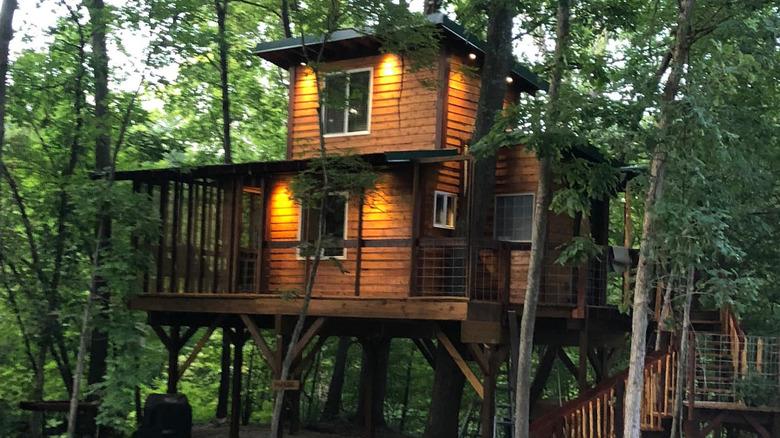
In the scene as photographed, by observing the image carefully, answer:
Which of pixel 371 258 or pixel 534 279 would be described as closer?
pixel 534 279

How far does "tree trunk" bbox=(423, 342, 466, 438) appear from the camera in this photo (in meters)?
15.7

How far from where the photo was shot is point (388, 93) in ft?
53.2

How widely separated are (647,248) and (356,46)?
735cm

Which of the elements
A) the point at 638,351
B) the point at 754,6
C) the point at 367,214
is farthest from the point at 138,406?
the point at 754,6

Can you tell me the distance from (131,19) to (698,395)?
458 inches

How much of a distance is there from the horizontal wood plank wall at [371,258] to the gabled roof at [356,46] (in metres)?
2.57

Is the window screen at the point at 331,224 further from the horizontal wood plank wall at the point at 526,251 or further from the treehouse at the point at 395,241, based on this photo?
the horizontal wood plank wall at the point at 526,251

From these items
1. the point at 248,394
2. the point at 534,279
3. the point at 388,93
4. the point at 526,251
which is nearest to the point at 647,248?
the point at 534,279

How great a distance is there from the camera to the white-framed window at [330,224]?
1540 centimetres

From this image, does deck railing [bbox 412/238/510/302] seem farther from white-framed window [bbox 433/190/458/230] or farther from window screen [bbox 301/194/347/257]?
window screen [bbox 301/194/347/257]

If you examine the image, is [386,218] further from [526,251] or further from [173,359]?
[173,359]

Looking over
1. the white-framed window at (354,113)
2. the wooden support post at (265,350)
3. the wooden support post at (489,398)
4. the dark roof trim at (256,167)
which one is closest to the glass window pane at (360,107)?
the white-framed window at (354,113)

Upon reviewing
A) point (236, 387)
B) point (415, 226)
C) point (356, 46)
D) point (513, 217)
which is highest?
point (356, 46)

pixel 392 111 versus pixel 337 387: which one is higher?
pixel 392 111
